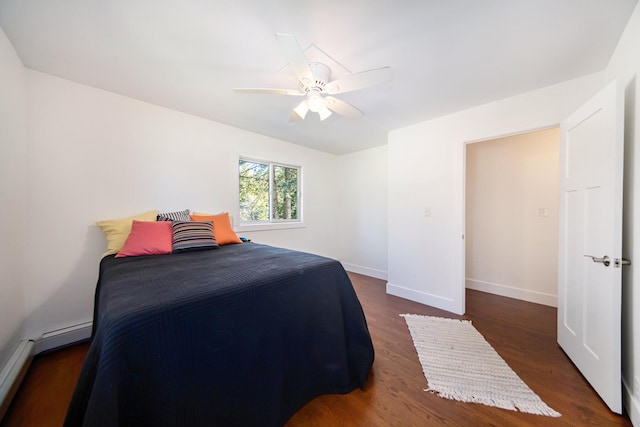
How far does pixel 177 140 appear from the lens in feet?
8.41

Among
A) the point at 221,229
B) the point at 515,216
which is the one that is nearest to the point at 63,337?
the point at 221,229

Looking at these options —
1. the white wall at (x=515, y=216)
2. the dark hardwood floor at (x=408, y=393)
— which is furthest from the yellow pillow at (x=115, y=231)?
the white wall at (x=515, y=216)

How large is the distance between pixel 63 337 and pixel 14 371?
1.65 ft

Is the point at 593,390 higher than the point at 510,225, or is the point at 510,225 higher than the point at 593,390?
the point at 510,225

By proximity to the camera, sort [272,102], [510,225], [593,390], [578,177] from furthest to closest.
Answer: [510,225]
[272,102]
[578,177]
[593,390]

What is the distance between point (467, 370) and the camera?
5.40 feet

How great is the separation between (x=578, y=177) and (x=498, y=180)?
1.59 m

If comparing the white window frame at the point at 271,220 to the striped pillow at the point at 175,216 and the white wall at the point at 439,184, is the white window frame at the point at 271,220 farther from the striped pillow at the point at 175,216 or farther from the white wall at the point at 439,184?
the white wall at the point at 439,184

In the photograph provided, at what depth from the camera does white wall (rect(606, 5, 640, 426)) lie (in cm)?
124

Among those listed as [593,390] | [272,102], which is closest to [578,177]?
[593,390]

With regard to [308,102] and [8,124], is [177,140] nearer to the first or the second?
[8,124]

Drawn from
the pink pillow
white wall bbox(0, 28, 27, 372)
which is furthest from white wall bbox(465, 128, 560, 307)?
white wall bbox(0, 28, 27, 372)

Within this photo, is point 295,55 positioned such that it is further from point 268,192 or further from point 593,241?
point 268,192

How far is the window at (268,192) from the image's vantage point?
3290 mm
